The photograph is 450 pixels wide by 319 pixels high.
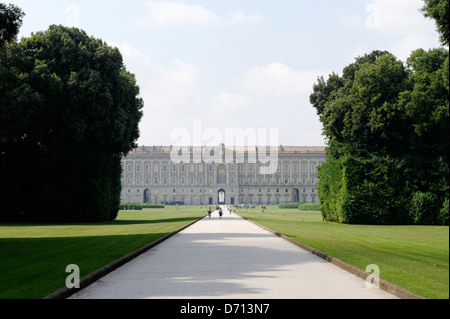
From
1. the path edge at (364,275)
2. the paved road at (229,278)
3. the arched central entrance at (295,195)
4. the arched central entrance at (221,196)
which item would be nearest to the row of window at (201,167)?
the arched central entrance at (295,195)

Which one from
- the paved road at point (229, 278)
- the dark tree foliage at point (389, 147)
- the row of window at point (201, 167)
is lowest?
the paved road at point (229, 278)

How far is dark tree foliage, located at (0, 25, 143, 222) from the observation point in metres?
31.5

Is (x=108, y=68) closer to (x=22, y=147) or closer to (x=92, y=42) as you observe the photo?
(x=92, y=42)

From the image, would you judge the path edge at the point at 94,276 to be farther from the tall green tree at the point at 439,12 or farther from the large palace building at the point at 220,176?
the large palace building at the point at 220,176

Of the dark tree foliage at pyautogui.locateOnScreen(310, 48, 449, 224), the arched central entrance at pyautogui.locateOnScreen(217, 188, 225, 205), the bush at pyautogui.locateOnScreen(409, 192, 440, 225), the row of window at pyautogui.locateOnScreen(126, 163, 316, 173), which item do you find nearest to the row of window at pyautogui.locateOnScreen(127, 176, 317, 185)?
the row of window at pyautogui.locateOnScreen(126, 163, 316, 173)

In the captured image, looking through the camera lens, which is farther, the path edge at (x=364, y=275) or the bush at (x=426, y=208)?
the bush at (x=426, y=208)

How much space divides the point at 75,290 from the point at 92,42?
95.8 ft

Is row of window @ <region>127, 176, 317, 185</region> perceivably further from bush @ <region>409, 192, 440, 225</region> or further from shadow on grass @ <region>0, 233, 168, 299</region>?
shadow on grass @ <region>0, 233, 168, 299</region>

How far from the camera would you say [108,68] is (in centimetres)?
3375

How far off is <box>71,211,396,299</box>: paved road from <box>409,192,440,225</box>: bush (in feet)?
66.5

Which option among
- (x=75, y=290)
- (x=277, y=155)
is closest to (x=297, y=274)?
(x=75, y=290)

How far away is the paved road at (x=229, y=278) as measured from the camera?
24.9 feet

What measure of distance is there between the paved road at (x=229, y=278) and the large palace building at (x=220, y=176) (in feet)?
401

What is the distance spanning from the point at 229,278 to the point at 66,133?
26.4 meters
